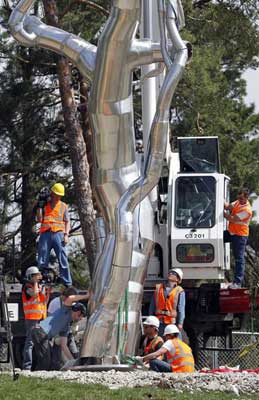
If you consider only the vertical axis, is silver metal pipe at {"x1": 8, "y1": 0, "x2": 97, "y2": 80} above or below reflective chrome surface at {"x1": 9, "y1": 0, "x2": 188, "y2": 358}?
above

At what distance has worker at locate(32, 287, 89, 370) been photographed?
17.0 meters

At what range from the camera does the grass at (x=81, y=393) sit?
39.6 ft

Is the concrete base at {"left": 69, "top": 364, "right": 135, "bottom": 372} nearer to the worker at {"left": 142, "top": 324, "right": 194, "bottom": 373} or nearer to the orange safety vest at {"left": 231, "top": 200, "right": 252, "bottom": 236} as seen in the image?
the worker at {"left": 142, "top": 324, "right": 194, "bottom": 373}

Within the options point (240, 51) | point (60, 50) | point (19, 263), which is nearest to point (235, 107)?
point (240, 51)

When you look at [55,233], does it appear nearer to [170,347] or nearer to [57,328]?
[57,328]

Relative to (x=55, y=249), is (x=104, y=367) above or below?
below

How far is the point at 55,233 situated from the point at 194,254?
8.03 feet

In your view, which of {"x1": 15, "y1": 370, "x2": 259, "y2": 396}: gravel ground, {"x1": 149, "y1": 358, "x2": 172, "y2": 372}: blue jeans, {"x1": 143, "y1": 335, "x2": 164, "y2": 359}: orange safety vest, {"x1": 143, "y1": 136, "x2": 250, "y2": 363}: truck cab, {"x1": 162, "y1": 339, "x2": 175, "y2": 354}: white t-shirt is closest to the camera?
{"x1": 15, "y1": 370, "x2": 259, "y2": 396}: gravel ground

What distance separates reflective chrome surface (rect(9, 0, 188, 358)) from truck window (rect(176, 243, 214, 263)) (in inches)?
211

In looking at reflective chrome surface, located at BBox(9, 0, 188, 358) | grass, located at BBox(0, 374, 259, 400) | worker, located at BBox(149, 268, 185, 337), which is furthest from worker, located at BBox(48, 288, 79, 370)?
grass, located at BBox(0, 374, 259, 400)

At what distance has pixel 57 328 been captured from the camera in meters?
17.1

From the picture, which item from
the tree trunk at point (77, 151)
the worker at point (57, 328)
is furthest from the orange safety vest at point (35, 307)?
the tree trunk at point (77, 151)

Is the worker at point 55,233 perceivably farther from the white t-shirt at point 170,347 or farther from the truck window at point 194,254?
the white t-shirt at point 170,347

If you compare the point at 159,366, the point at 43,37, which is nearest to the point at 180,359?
the point at 159,366
